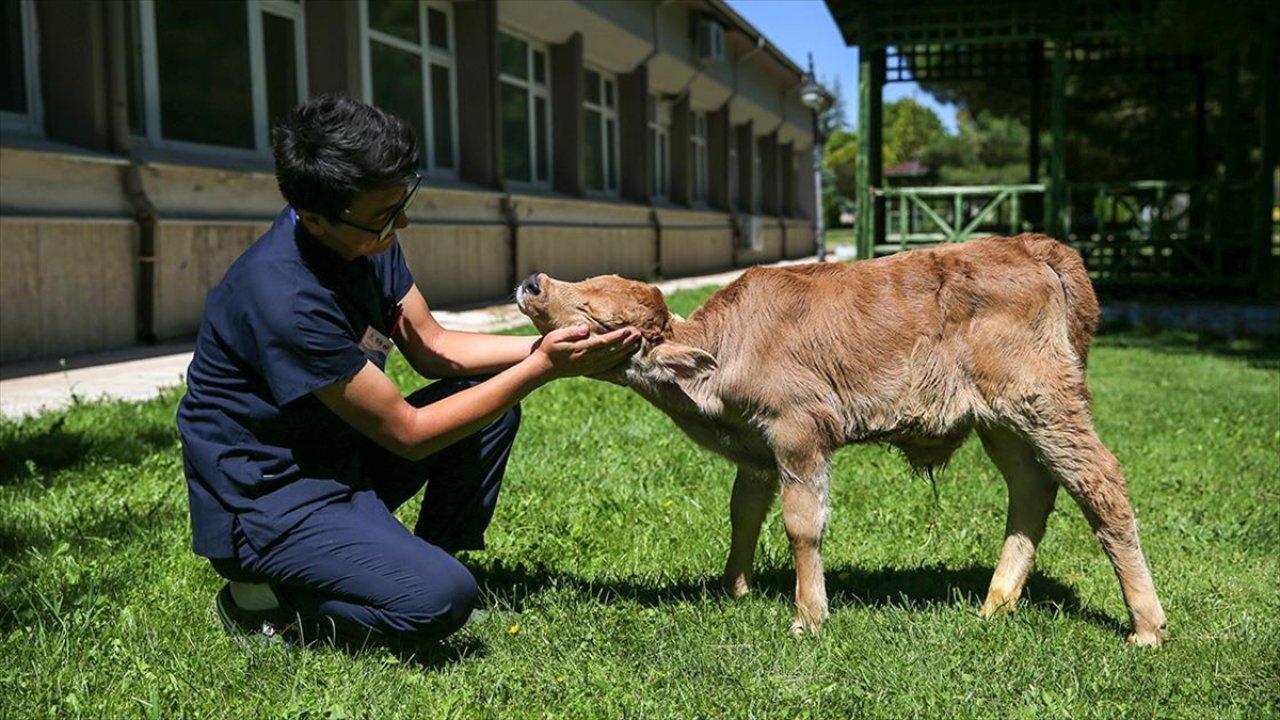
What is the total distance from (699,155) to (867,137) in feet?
37.4

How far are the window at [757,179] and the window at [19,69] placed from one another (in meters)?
24.0

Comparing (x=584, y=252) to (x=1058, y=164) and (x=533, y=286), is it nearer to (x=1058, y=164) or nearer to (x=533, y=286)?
(x=1058, y=164)

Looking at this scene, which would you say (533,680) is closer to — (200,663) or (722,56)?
(200,663)

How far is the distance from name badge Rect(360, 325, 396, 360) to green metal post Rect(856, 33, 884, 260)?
13.7 metres

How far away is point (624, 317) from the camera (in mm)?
3756

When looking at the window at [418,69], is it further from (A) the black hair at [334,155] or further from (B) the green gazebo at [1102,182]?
(A) the black hair at [334,155]

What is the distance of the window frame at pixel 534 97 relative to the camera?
59.6 feet

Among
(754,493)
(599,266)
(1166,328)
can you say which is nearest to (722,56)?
(599,266)

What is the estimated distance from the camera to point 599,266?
795 inches

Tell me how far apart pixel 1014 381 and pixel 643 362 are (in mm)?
1216

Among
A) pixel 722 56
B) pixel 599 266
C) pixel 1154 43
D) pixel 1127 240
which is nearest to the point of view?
pixel 1154 43

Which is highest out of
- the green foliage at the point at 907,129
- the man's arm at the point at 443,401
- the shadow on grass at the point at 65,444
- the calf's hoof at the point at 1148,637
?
the green foliage at the point at 907,129

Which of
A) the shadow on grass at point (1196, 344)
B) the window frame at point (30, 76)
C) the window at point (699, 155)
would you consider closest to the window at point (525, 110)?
the window frame at point (30, 76)

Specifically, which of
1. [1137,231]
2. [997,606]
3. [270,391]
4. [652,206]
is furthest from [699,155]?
[270,391]
